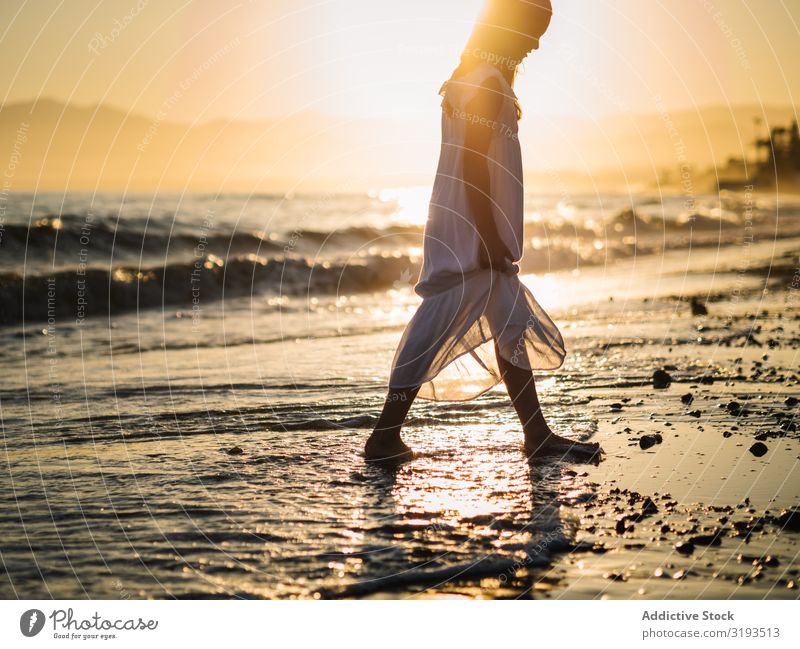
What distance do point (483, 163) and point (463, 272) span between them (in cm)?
66

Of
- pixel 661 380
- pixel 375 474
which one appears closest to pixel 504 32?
pixel 375 474

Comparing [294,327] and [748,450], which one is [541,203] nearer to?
[294,327]

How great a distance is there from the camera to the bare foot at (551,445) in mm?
6051

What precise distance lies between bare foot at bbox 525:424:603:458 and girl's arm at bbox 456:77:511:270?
44.7 inches

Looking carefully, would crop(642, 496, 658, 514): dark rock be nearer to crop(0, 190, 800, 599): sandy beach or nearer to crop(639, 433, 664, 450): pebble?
crop(0, 190, 800, 599): sandy beach

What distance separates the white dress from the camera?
19.1ft

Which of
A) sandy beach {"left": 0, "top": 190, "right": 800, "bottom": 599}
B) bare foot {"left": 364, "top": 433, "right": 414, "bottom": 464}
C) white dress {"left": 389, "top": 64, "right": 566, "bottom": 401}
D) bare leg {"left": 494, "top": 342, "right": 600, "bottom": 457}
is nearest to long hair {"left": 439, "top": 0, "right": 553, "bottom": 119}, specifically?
white dress {"left": 389, "top": 64, "right": 566, "bottom": 401}

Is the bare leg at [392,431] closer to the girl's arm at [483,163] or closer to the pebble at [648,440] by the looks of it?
the girl's arm at [483,163]

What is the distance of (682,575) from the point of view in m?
4.29

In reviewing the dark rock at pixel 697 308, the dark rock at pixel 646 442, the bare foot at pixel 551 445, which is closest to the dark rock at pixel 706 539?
the bare foot at pixel 551 445

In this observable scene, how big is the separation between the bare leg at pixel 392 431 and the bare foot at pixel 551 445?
29.9 inches

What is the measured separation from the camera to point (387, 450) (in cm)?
602

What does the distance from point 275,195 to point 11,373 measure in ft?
98.6
